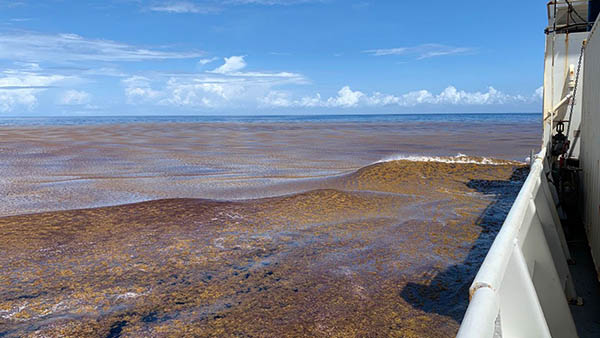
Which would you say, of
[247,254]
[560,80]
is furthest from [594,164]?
[560,80]

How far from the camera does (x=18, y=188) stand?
10344mm

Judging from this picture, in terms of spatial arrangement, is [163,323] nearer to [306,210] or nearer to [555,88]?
[306,210]

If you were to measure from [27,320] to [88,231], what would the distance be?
283cm

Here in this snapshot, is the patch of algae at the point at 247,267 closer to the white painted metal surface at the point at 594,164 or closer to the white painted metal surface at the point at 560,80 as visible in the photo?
the white painted metal surface at the point at 594,164

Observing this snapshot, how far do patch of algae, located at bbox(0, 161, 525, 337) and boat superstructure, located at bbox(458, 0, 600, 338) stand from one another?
97 cm

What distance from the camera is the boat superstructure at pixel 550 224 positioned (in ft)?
5.43

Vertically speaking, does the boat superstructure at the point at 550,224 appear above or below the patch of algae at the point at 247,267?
above

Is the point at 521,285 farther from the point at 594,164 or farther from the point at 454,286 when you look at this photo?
the point at 594,164

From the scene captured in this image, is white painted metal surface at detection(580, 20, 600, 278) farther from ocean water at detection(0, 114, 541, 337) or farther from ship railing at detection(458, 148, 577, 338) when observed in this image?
ocean water at detection(0, 114, 541, 337)

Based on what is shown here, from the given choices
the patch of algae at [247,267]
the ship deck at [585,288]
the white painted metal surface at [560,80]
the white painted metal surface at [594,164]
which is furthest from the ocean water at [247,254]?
the white painted metal surface at [560,80]

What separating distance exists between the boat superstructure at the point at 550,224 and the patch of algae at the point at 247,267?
97cm

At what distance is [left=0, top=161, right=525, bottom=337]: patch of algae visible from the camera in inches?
150

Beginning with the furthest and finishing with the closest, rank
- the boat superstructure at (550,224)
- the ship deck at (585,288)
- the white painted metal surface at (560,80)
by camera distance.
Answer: the white painted metal surface at (560,80), the ship deck at (585,288), the boat superstructure at (550,224)

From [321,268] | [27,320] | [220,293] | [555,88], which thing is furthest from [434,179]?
[27,320]
